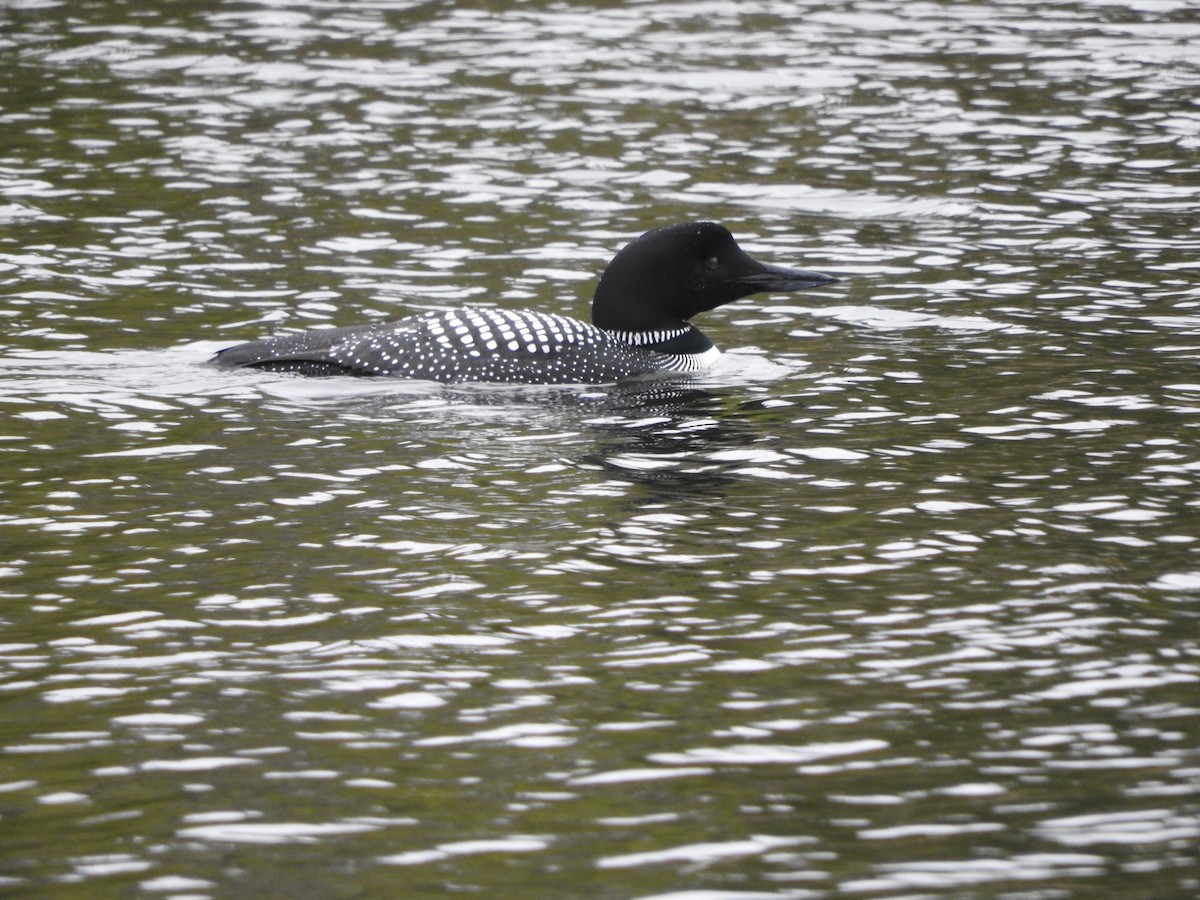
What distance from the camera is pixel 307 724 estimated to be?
18.4 feet

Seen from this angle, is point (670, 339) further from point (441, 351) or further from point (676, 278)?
point (441, 351)

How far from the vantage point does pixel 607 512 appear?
7672 mm

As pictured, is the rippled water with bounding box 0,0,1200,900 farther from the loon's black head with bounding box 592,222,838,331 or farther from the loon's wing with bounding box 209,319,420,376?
the loon's black head with bounding box 592,222,838,331

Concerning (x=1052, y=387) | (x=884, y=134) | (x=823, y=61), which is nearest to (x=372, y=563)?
(x=1052, y=387)

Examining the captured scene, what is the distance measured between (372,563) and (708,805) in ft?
7.70

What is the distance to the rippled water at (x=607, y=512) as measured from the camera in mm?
4988

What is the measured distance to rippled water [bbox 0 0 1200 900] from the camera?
16.4 feet

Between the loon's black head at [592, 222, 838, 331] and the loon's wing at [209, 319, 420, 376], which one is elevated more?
the loon's black head at [592, 222, 838, 331]

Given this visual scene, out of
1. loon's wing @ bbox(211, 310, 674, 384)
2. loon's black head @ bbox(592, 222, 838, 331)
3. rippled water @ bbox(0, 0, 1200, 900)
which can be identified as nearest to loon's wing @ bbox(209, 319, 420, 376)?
loon's wing @ bbox(211, 310, 674, 384)

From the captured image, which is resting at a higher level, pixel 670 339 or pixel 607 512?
pixel 670 339

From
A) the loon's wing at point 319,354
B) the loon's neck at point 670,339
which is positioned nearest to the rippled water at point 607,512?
the loon's wing at point 319,354

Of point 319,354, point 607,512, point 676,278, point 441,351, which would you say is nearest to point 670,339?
point 676,278

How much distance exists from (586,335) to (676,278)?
2.30 feet

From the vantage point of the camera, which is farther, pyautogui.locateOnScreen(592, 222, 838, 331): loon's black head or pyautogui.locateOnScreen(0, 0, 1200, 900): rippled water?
pyautogui.locateOnScreen(592, 222, 838, 331): loon's black head
